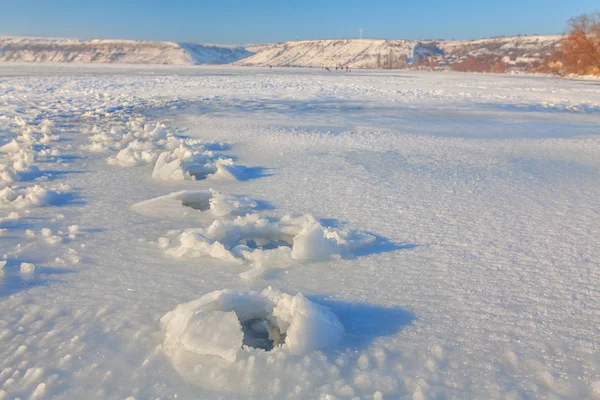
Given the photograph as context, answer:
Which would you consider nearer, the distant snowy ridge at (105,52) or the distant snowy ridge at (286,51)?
the distant snowy ridge at (286,51)

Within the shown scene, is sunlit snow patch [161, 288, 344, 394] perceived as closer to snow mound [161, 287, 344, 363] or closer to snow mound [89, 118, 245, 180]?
snow mound [161, 287, 344, 363]

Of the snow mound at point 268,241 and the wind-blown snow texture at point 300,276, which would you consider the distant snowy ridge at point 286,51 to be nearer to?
the wind-blown snow texture at point 300,276

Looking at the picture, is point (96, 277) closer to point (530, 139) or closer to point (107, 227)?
point (107, 227)

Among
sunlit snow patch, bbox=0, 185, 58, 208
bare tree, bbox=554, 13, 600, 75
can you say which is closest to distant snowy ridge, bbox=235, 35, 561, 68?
bare tree, bbox=554, 13, 600, 75

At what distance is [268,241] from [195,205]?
102 centimetres

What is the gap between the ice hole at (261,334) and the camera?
189cm

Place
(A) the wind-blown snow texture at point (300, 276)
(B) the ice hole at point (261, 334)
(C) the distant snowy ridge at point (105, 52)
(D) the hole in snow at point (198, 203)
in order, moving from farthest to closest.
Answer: (C) the distant snowy ridge at point (105, 52) → (D) the hole in snow at point (198, 203) → (B) the ice hole at point (261, 334) → (A) the wind-blown snow texture at point (300, 276)

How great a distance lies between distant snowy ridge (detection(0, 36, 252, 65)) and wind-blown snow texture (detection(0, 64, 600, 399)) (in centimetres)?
11880

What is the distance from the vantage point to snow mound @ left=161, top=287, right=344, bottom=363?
1770 mm

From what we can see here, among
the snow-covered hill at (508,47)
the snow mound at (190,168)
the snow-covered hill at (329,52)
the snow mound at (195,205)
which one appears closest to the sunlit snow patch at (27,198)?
the snow mound at (195,205)

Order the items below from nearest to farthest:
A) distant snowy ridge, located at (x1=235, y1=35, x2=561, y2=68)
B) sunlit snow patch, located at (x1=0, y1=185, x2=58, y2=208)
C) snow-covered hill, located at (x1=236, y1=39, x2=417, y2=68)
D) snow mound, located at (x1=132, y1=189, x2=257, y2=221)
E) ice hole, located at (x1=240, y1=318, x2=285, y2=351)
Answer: ice hole, located at (x1=240, y1=318, x2=285, y2=351) < snow mound, located at (x1=132, y1=189, x2=257, y2=221) < sunlit snow patch, located at (x1=0, y1=185, x2=58, y2=208) < distant snowy ridge, located at (x1=235, y1=35, x2=561, y2=68) < snow-covered hill, located at (x1=236, y1=39, x2=417, y2=68)

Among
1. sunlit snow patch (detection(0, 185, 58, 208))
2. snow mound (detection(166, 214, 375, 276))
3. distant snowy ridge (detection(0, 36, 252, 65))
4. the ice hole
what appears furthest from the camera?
distant snowy ridge (detection(0, 36, 252, 65))

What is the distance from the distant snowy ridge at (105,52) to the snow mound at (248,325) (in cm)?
12117

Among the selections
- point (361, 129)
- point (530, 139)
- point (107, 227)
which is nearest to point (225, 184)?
point (107, 227)
